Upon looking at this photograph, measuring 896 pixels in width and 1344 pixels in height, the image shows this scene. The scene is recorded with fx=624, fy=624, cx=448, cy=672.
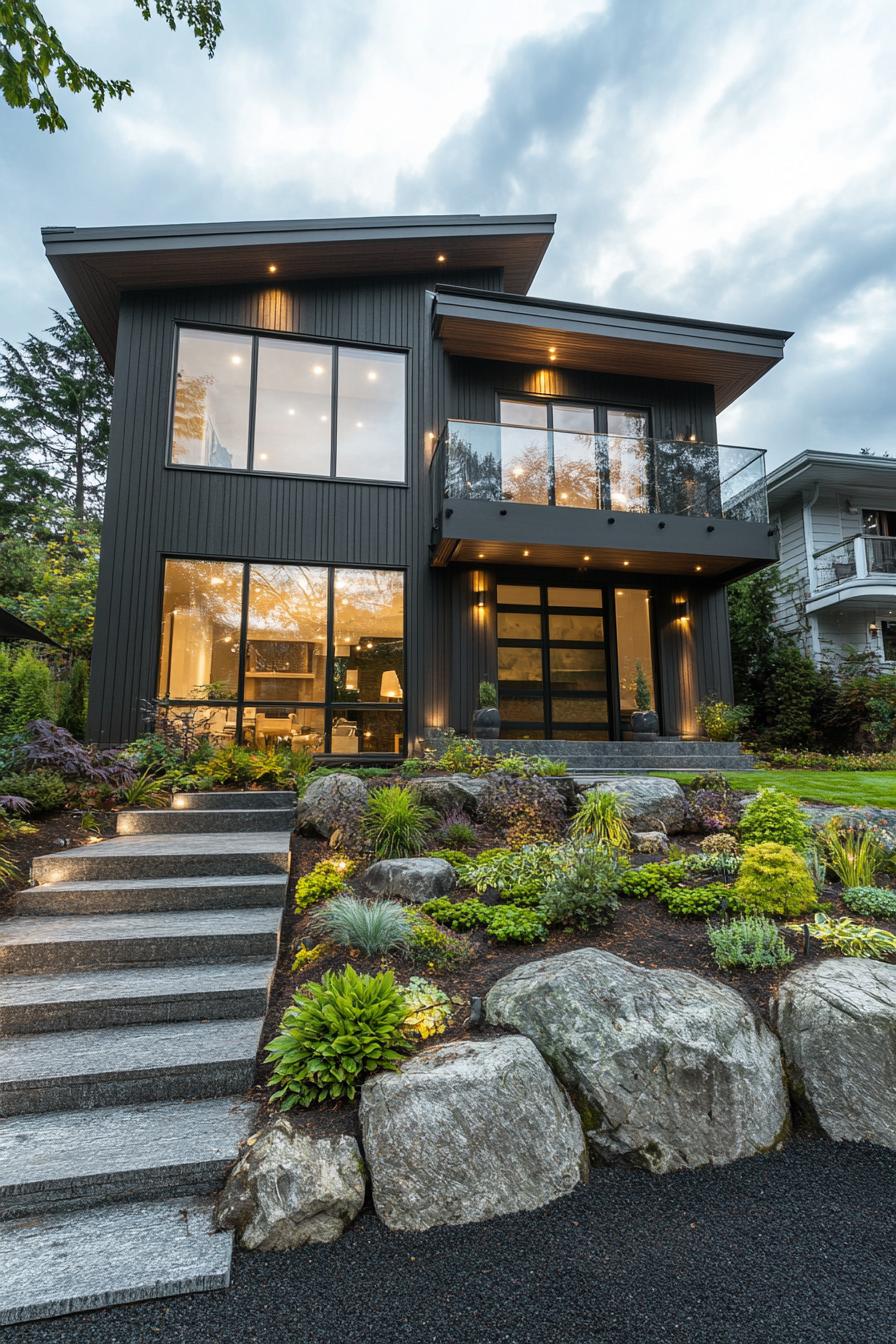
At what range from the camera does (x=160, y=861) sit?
4352 millimetres

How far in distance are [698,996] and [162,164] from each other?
112 ft

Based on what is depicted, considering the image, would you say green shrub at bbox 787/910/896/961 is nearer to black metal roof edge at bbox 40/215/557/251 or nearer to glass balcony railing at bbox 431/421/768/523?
glass balcony railing at bbox 431/421/768/523

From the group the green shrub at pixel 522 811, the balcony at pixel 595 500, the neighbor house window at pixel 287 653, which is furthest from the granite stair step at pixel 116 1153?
the balcony at pixel 595 500

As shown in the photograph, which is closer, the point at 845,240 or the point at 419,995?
the point at 419,995

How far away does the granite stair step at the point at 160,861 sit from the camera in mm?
4227

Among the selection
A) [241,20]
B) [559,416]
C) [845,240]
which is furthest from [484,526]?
[845,240]

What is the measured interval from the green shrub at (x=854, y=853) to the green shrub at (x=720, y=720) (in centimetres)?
441

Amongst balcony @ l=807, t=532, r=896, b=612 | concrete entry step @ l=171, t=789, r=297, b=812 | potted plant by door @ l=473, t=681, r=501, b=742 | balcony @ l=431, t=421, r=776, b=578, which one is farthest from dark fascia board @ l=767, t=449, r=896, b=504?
concrete entry step @ l=171, t=789, r=297, b=812

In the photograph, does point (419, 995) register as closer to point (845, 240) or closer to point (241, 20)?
point (241, 20)

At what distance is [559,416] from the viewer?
33.9ft

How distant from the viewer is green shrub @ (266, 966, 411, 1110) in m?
2.51

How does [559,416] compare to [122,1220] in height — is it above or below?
above

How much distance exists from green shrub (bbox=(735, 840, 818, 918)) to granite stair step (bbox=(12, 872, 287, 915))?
294 cm

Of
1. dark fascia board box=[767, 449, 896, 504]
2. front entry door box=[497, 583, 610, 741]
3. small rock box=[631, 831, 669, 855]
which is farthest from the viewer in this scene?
dark fascia board box=[767, 449, 896, 504]
